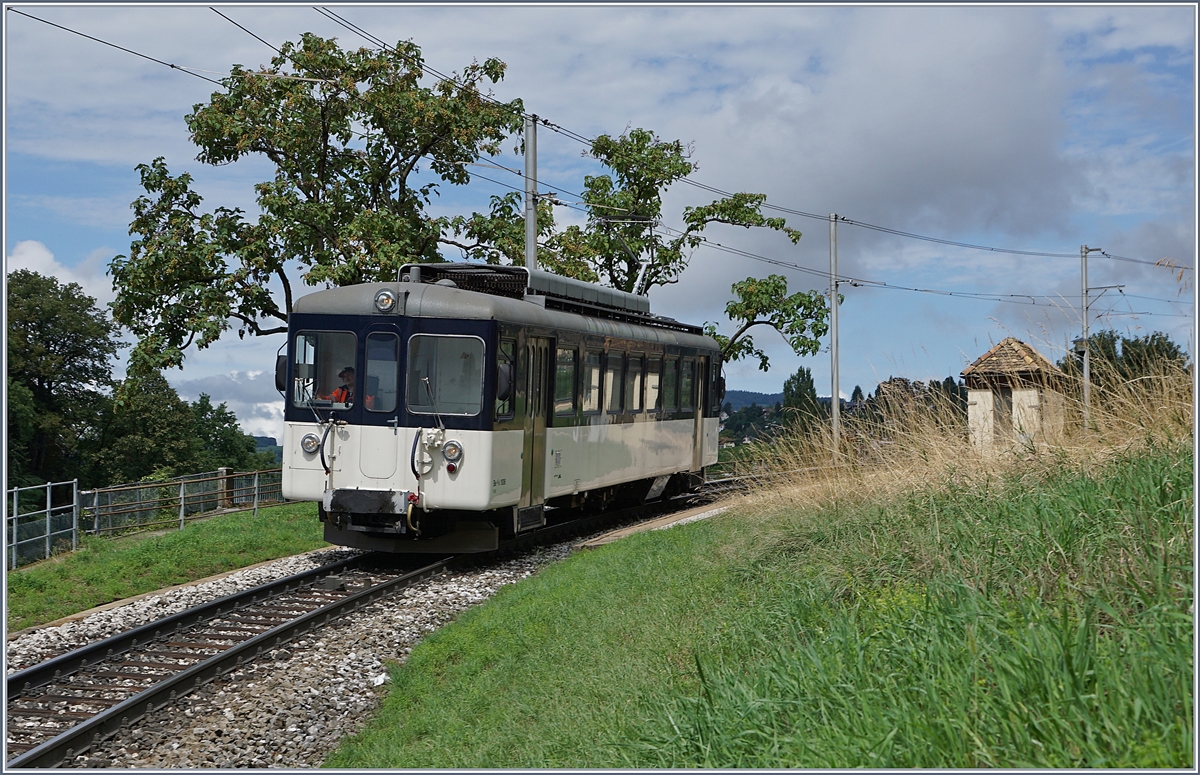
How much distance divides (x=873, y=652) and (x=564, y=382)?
9366 mm

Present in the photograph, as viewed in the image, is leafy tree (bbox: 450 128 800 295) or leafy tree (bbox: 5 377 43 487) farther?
leafy tree (bbox: 5 377 43 487)

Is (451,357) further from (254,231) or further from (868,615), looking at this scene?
(254,231)

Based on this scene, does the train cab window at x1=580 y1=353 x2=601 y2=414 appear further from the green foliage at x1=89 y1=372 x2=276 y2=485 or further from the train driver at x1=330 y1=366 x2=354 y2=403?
the green foliage at x1=89 y1=372 x2=276 y2=485

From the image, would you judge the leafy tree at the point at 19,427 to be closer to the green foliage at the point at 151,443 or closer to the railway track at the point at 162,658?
the green foliage at the point at 151,443

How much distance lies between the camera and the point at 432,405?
12531 mm

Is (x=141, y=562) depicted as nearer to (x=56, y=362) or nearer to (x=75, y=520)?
(x=75, y=520)

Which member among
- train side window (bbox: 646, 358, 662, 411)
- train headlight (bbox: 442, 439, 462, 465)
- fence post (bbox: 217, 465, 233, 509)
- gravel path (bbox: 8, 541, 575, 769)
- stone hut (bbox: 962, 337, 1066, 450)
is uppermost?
train side window (bbox: 646, 358, 662, 411)

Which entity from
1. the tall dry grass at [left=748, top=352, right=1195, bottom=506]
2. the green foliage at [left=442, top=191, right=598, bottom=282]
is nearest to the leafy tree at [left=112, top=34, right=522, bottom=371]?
the green foliage at [left=442, top=191, right=598, bottom=282]

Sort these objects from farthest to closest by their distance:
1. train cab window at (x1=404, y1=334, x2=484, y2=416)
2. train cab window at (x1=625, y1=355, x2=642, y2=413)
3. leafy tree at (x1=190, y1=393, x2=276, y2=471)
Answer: leafy tree at (x1=190, y1=393, x2=276, y2=471)
train cab window at (x1=625, y1=355, x2=642, y2=413)
train cab window at (x1=404, y1=334, x2=484, y2=416)

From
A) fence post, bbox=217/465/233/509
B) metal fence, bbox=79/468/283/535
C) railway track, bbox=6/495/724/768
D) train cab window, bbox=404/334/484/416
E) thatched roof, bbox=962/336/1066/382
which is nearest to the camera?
railway track, bbox=6/495/724/768

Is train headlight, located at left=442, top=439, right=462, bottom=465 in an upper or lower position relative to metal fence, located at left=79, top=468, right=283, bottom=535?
upper

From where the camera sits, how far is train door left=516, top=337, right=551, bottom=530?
13398 millimetres

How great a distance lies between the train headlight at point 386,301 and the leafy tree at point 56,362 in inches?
1401

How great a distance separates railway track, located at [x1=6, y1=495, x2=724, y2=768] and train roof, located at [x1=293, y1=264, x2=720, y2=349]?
3.09m
